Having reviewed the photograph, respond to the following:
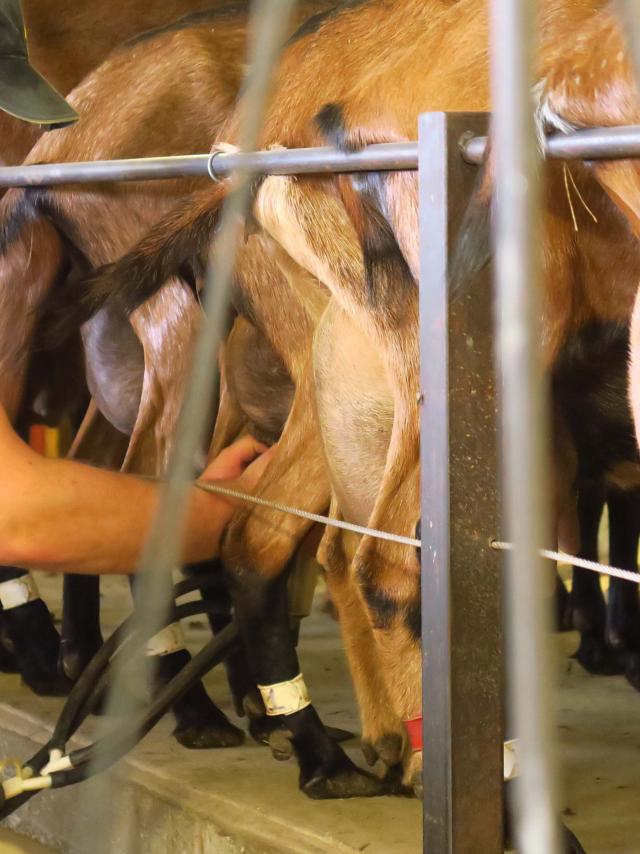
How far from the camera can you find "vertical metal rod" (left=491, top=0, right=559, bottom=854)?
0.72 meters

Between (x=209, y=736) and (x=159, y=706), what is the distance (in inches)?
11.5

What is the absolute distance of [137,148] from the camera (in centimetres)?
276

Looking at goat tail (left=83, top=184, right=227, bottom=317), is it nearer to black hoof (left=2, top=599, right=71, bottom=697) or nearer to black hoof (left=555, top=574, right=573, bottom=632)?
black hoof (left=2, top=599, right=71, bottom=697)

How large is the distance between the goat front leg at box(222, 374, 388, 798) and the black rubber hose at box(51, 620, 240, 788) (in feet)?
0.18

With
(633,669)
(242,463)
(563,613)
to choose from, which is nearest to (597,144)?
(242,463)

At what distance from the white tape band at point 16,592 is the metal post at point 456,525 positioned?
1842mm

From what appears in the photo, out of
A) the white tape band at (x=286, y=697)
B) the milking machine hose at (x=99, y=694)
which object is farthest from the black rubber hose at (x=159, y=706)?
the white tape band at (x=286, y=697)

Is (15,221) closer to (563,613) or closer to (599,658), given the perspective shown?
(599,658)

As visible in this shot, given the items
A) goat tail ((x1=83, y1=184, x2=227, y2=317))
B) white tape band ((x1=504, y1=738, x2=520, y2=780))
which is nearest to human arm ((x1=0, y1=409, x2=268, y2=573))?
goat tail ((x1=83, y1=184, x2=227, y2=317))

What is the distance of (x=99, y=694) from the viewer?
2.44 metres

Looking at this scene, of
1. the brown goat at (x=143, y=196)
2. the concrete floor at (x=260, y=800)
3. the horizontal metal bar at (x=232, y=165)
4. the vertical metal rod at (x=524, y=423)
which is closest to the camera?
the vertical metal rod at (x=524, y=423)

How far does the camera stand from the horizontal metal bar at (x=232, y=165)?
5.06 feet

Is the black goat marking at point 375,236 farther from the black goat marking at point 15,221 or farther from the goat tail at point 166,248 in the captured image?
Result: the black goat marking at point 15,221

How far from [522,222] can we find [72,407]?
119 inches
